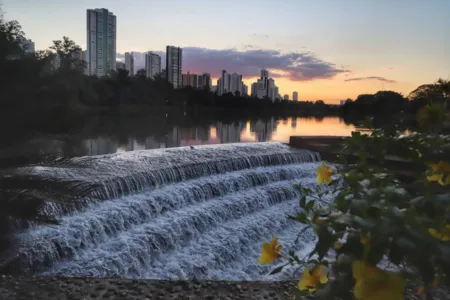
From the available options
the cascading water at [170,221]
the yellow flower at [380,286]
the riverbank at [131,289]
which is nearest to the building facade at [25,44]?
the cascading water at [170,221]

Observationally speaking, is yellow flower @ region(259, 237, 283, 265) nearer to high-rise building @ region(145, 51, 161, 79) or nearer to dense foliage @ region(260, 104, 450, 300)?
dense foliage @ region(260, 104, 450, 300)

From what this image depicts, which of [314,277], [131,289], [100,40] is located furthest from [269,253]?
[100,40]

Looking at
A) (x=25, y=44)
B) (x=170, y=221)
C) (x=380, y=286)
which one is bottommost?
(x=170, y=221)

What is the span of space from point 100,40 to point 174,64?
14.6 m

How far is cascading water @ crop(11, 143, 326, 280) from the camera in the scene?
462 cm

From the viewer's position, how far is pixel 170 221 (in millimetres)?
5926

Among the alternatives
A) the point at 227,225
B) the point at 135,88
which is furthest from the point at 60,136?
the point at 135,88

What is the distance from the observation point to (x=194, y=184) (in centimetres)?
760

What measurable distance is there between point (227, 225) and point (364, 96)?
185 feet

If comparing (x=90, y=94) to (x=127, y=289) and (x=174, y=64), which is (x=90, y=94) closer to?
(x=127, y=289)

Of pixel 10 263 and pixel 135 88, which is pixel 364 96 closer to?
pixel 135 88

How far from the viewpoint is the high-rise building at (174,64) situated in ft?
234

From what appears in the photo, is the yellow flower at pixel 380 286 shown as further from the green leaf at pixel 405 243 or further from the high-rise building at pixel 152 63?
the high-rise building at pixel 152 63

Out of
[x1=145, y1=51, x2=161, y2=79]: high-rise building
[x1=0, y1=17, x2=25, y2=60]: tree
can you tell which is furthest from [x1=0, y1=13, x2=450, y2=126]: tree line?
[x1=145, y1=51, x2=161, y2=79]: high-rise building
